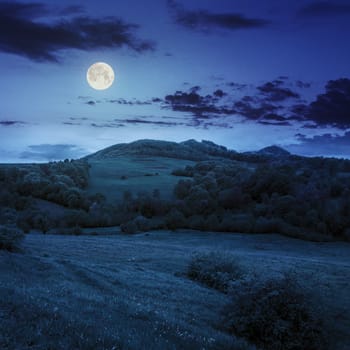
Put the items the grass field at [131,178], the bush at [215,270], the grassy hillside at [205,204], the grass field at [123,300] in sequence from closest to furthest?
the grass field at [123,300] → the bush at [215,270] → the grassy hillside at [205,204] → the grass field at [131,178]

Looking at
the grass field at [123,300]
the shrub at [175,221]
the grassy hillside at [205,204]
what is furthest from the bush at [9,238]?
the shrub at [175,221]

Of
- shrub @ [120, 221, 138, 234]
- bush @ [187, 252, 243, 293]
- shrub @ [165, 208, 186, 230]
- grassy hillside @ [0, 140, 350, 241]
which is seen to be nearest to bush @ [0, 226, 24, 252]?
bush @ [187, 252, 243, 293]

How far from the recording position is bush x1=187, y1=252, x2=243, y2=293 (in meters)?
25.7

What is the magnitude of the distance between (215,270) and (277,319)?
1022cm

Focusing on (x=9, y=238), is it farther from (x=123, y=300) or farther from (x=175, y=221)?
(x=175, y=221)

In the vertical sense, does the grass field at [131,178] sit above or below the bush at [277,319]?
above

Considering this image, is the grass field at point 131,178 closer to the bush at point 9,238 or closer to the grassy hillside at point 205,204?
the grassy hillside at point 205,204

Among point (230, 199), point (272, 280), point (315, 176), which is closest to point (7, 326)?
point (272, 280)

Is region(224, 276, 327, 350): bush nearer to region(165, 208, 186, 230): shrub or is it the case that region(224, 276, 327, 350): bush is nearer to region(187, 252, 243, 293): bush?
region(187, 252, 243, 293): bush

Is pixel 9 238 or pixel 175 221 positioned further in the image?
pixel 175 221

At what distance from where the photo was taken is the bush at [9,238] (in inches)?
960

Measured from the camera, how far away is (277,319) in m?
16.7

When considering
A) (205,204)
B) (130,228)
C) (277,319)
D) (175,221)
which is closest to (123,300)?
(277,319)

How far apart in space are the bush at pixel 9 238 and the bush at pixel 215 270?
11.4 metres
